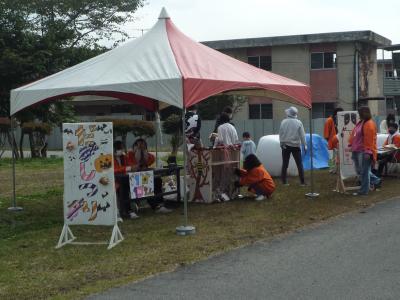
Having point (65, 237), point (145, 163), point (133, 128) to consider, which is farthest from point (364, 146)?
point (133, 128)

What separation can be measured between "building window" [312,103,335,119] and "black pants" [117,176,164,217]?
26957 mm

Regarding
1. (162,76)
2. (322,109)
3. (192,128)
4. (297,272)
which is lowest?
(297,272)

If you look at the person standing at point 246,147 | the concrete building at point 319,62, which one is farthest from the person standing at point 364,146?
the concrete building at point 319,62

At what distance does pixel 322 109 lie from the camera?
36562mm

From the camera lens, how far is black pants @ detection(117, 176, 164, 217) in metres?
9.95

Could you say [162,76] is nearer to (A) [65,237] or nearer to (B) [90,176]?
(B) [90,176]

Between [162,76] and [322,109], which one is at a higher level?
[322,109]

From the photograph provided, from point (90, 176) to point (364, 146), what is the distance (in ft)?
19.7

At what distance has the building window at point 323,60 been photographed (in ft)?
118

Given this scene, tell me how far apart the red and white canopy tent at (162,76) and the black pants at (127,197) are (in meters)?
1.47

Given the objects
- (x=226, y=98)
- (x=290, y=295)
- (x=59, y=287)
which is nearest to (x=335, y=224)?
(x=290, y=295)

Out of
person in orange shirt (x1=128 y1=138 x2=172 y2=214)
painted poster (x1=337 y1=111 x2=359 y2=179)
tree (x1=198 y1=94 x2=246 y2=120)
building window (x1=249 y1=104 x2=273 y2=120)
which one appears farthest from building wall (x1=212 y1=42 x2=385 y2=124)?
person in orange shirt (x1=128 y1=138 x2=172 y2=214)

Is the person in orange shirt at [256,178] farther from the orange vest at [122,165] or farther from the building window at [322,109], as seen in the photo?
the building window at [322,109]

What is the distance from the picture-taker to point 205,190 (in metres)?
11.7
